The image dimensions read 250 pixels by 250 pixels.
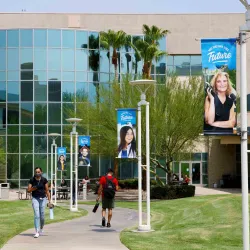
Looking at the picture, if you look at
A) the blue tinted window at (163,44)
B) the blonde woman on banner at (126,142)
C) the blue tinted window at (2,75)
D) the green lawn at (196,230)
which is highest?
Answer: the blue tinted window at (163,44)

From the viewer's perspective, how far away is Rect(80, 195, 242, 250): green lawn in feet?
55.4

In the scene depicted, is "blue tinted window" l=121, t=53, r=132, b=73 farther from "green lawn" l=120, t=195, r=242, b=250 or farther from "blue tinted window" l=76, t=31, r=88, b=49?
"green lawn" l=120, t=195, r=242, b=250

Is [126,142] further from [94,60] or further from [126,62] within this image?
[126,62]

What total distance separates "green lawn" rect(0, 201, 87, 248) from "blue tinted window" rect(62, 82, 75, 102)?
75.5 ft

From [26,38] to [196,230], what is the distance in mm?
39711

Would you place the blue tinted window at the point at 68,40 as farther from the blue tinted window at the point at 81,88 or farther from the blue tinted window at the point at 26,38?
the blue tinted window at the point at 81,88

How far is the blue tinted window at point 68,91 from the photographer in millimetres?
56906

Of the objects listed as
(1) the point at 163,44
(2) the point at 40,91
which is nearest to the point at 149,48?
(2) the point at 40,91

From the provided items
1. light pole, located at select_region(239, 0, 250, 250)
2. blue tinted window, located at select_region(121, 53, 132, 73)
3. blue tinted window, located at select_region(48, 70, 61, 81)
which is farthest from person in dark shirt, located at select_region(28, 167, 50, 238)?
blue tinted window, located at select_region(121, 53, 132, 73)

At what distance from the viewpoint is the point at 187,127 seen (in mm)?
42188

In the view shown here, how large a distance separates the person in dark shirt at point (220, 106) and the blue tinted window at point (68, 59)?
1798 inches

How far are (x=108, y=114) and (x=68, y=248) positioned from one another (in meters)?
28.0

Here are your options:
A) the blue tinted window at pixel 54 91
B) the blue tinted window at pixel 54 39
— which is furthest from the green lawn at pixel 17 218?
the blue tinted window at pixel 54 39

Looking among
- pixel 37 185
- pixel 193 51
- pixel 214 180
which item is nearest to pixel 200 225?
pixel 37 185
